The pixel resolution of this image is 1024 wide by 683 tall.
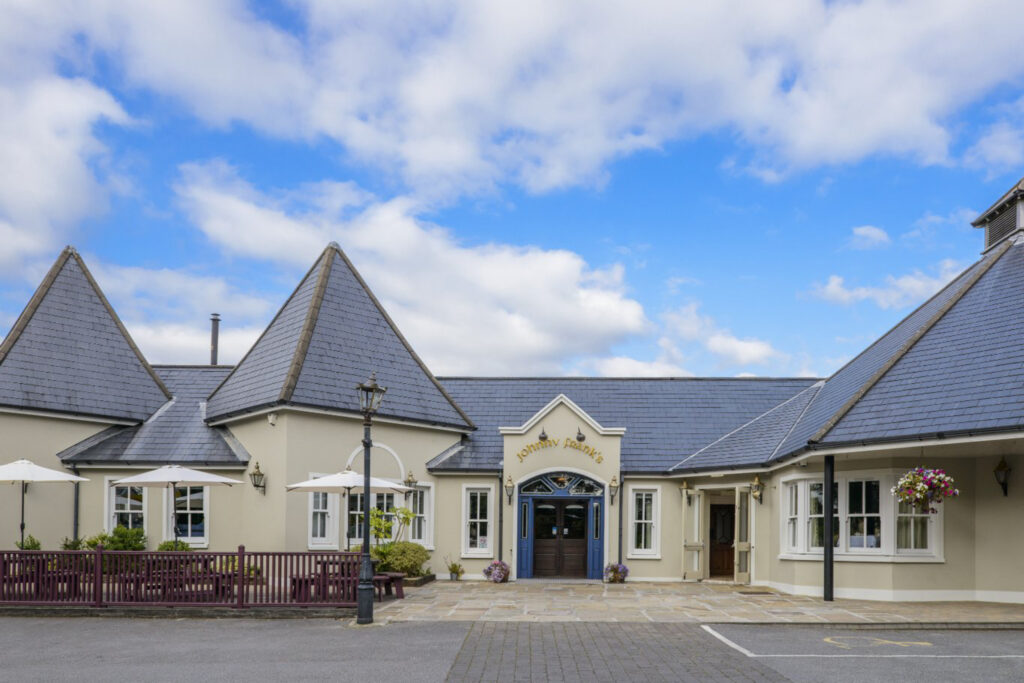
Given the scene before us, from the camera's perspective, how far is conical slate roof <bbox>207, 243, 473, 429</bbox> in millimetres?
21031

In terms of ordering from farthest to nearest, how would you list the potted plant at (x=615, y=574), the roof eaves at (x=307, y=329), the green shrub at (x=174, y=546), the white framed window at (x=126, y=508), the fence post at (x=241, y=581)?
the potted plant at (x=615, y=574) < the white framed window at (x=126, y=508) < the roof eaves at (x=307, y=329) < the green shrub at (x=174, y=546) < the fence post at (x=241, y=581)

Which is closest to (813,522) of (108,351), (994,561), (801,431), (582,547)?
(801,431)

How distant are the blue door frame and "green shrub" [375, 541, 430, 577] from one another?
2.85 metres

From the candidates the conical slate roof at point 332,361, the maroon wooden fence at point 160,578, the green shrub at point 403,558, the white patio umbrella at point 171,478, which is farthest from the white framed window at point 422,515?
the maroon wooden fence at point 160,578

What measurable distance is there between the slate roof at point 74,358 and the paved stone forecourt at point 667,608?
950 centimetres

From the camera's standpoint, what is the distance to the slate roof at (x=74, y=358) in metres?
21.5

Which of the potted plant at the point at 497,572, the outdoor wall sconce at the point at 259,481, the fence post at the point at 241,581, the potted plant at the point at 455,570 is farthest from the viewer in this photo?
the potted plant at the point at 455,570

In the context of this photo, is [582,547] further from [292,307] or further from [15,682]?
[15,682]

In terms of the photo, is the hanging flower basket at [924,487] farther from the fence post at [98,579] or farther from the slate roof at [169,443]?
the fence post at [98,579]

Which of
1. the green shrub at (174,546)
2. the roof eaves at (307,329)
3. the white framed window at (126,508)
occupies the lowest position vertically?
the green shrub at (174,546)

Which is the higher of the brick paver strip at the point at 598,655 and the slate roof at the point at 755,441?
the slate roof at the point at 755,441

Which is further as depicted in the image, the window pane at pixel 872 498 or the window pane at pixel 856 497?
the window pane at pixel 856 497

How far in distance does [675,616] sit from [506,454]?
8429 millimetres

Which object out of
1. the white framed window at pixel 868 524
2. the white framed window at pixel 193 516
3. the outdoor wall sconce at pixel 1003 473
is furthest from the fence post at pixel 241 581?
the outdoor wall sconce at pixel 1003 473
